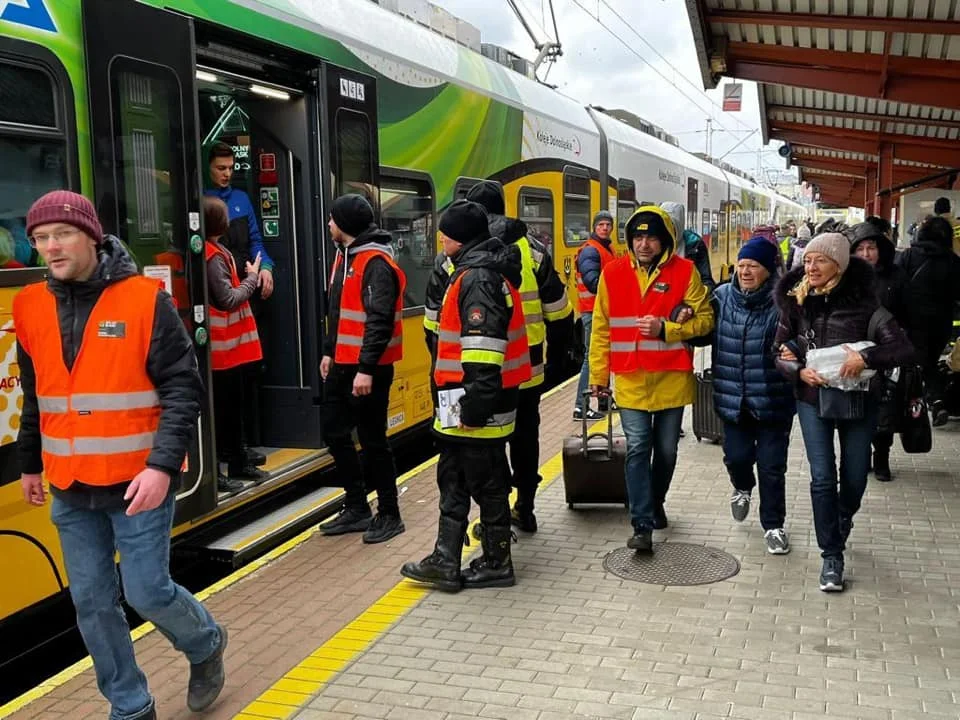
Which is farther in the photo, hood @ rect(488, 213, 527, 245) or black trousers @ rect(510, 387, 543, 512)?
black trousers @ rect(510, 387, 543, 512)

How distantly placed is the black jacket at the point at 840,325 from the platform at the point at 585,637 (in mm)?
1049

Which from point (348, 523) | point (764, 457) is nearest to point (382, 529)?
point (348, 523)

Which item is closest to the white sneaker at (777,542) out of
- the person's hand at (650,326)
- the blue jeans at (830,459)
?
the blue jeans at (830,459)

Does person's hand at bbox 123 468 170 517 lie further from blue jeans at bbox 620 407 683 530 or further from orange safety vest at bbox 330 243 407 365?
blue jeans at bbox 620 407 683 530

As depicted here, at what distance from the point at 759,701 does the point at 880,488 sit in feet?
11.0

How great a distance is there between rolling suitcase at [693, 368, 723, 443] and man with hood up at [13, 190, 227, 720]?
5.16 m

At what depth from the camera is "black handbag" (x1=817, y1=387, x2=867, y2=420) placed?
173 inches

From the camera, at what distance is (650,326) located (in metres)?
4.87

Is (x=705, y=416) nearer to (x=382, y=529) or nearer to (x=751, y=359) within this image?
(x=751, y=359)

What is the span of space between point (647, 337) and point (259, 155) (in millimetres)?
2839

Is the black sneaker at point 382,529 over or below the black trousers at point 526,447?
below

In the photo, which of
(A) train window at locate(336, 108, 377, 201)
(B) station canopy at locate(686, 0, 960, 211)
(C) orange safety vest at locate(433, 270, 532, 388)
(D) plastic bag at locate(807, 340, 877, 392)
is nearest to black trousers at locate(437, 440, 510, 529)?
(C) orange safety vest at locate(433, 270, 532, 388)

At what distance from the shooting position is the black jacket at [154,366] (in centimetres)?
305

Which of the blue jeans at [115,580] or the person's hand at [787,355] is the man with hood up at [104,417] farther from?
the person's hand at [787,355]
